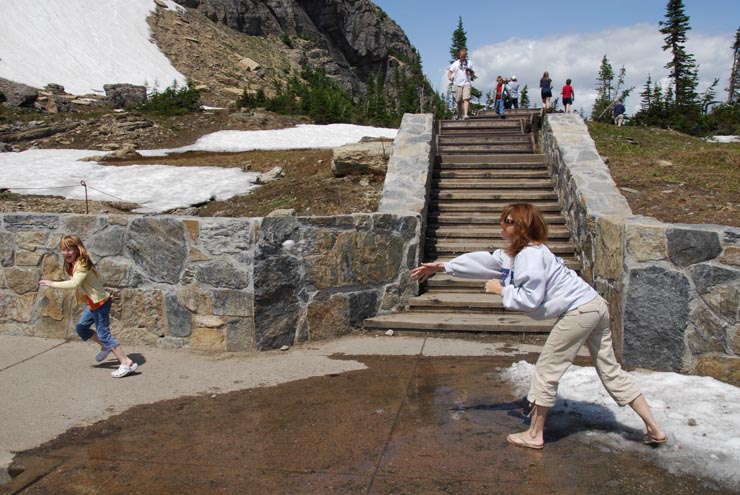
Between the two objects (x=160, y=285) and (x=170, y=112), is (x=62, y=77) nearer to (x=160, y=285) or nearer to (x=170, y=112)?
(x=170, y=112)

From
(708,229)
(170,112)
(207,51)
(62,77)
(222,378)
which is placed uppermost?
(207,51)

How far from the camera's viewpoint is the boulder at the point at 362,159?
33.1ft

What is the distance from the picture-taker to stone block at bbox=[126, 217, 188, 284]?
5.60m

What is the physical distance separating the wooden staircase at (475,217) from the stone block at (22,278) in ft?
10.4

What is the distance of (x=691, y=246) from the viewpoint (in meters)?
4.57

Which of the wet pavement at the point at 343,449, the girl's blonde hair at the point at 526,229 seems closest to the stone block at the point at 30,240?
the wet pavement at the point at 343,449

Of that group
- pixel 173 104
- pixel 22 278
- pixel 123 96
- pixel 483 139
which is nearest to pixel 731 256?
pixel 22 278

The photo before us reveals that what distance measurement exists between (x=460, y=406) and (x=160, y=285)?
298cm

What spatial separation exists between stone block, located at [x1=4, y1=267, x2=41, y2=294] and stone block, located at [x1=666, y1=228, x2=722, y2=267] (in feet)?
18.0

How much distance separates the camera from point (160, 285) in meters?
5.68

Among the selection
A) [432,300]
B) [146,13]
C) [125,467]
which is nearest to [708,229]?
[432,300]

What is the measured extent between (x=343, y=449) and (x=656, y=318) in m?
2.64

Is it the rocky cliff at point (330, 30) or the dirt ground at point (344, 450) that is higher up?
the rocky cliff at point (330, 30)

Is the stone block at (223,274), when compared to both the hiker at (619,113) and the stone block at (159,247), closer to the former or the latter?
the stone block at (159,247)
